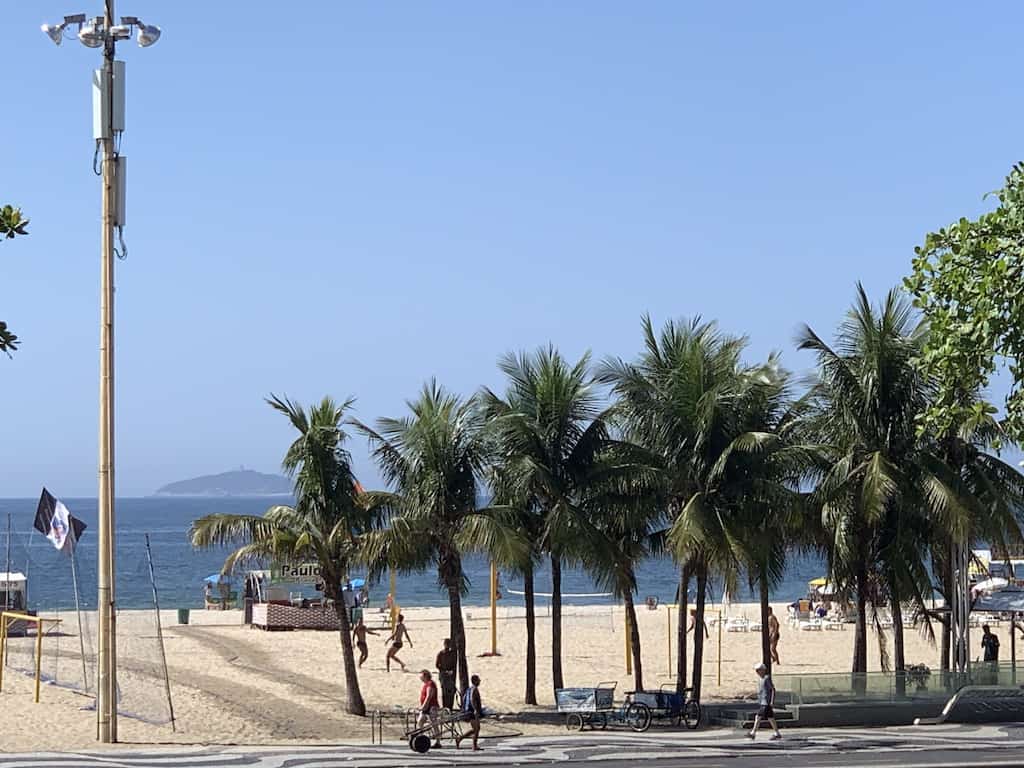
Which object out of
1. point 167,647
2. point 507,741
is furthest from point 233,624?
point 507,741

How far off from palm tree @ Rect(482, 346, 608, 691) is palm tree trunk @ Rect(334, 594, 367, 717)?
3.71m

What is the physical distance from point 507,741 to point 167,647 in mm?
21931

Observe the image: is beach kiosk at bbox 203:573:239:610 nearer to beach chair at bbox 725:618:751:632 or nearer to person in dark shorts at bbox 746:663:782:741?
beach chair at bbox 725:618:751:632

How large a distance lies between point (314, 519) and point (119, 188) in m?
7.19

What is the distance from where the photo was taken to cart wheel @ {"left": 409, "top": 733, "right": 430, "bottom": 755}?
2255 cm

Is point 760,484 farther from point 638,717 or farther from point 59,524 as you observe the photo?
point 59,524

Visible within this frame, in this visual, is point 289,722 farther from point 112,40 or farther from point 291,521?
point 112,40

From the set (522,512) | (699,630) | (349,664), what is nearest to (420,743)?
(349,664)

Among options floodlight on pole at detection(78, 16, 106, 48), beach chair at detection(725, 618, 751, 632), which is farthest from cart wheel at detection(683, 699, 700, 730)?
beach chair at detection(725, 618, 751, 632)

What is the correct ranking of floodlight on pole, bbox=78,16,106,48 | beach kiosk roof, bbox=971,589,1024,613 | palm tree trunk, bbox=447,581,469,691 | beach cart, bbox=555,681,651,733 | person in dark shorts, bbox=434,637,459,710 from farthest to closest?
beach kiosk roof, bbox=971,589,1024,613
palm tree trunk, bbox=447,581,469,691
person in dark shorts, bbox=434,637,459,710
beach cart, bbox=555,681,651,733
floodlight on pole, bbox=78,16,106,48

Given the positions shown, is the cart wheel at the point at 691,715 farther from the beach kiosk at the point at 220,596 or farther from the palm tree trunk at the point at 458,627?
the beach kiosk at the point at 220,596

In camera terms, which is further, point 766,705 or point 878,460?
point 878,460

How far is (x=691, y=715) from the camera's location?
2680 cm

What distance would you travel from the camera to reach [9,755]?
2138 cm
